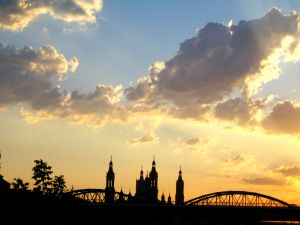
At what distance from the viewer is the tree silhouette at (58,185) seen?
111500 millimetres

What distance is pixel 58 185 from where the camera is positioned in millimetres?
112375

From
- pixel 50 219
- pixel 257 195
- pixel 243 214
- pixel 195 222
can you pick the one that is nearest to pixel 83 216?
pixel 50 219

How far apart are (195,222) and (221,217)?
8.40m

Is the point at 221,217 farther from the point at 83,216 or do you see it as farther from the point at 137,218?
the point at 83,216

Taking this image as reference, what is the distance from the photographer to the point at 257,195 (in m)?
195

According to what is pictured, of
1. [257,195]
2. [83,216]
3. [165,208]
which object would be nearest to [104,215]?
[83,216]

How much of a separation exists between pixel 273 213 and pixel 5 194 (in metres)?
80.6

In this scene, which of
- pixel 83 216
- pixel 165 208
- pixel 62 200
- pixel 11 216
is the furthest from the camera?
pixel 165 208

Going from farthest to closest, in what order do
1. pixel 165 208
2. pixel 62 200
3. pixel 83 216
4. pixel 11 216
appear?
pixel 165 208, pixel 83 216, pixel 62 200, pixel 11 216

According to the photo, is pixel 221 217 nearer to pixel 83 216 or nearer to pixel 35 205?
pixel 83 216

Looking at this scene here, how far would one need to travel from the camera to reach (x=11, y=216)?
10381 cm

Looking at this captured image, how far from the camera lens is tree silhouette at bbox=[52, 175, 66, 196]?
366 feet

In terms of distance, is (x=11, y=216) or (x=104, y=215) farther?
(x=104, y=215)

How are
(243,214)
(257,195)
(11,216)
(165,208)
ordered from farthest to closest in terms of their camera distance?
(257,195) < (243,214) < (165,208) < (11,216)
